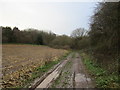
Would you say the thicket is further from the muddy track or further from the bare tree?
the muddy track

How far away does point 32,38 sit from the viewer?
3063 inches

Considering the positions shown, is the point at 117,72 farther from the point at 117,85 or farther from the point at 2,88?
the point at 2,88

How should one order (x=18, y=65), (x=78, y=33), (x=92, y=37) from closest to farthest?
(x=18, y=65), (x=92, y=37), (x=78, y=33)

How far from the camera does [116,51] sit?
1650cm

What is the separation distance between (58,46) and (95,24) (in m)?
49.8

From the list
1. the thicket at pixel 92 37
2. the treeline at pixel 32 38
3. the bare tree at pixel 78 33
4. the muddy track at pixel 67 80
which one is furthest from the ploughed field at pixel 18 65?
the bare tree at pixel 78 33

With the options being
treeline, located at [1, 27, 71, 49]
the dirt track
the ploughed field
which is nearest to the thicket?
treeline, located at [1, 27, 71, 49]

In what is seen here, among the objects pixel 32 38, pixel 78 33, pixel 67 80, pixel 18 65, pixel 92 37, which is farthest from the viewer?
pixel 78 33

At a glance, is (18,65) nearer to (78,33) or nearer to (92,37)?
(92,37)

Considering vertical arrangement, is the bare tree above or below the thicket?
above

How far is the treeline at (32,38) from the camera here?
66.1 metres

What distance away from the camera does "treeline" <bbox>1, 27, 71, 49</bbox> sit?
6606cm

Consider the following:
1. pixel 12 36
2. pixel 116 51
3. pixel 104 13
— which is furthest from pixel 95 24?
pixel 12 36

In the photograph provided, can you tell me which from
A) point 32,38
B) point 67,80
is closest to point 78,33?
point 32,38
